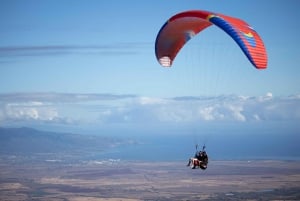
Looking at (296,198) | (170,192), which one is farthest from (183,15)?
(170,192)

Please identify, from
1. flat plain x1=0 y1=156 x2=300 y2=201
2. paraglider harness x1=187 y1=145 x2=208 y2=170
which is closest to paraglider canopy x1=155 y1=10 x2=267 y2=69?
paraglider harness x1=187 y1=145 x2=208 y2=170

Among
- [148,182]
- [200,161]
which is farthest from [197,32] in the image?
[148,182]

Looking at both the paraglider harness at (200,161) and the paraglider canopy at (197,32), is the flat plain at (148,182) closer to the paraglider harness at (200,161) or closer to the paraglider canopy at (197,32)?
the paraglider canopy at (197,32)

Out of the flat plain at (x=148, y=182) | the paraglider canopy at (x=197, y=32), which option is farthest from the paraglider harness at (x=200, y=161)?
the flat plain at (x=148, y=182)

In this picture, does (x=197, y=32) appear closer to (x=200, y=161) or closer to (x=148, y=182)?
(x=200, y=161)

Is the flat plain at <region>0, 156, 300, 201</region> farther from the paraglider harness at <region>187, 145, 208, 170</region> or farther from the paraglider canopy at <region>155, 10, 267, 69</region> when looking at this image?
the paraglider harness at <region>187, 145, 208, 170</region>
